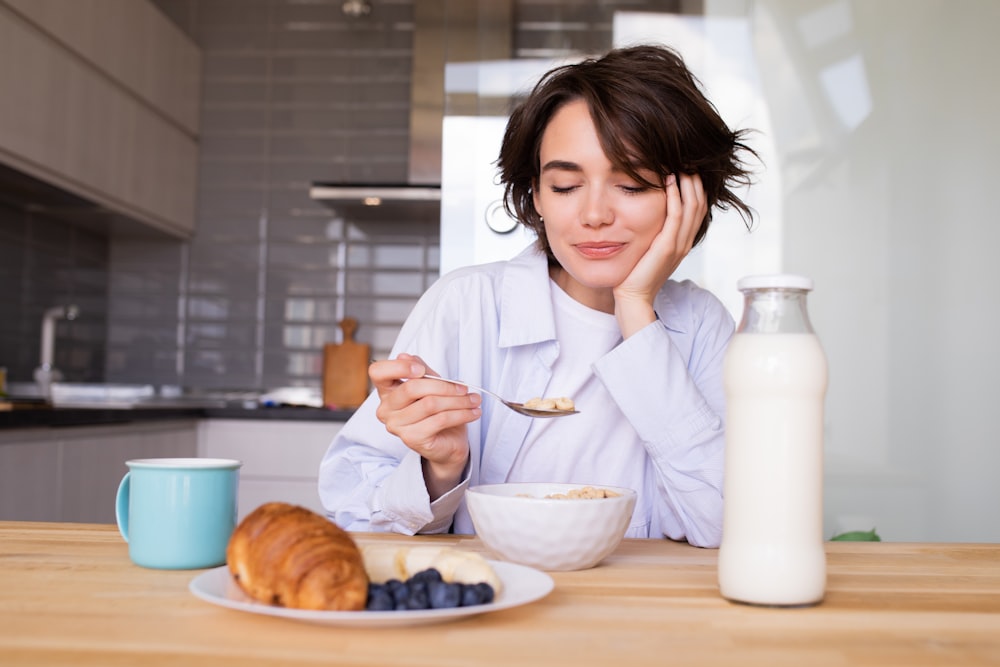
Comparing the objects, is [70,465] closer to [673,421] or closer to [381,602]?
[673,421]

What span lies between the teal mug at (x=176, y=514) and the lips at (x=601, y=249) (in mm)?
593

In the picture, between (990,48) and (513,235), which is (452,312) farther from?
(990,48)

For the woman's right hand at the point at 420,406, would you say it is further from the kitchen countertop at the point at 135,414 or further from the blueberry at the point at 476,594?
the kitchen countertop at the point at 135,414

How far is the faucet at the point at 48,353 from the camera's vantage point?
3.38 meters

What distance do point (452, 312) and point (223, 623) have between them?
2.53 feet

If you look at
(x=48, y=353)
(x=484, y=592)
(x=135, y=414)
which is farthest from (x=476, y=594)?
Result: (x=48, y=353)

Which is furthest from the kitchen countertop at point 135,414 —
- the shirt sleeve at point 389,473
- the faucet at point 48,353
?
the shirt sleeve at point 389,473

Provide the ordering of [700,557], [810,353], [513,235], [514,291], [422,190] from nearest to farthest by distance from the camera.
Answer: [810,353] → [700,557] → [514,291] → [513,235] → [422,190]

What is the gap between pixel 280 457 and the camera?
3100mm

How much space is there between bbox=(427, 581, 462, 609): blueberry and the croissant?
0.14 ft

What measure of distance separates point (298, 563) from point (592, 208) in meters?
0.70

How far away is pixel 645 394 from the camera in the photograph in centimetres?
112

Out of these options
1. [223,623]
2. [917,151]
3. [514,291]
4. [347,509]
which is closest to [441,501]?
[347,509]

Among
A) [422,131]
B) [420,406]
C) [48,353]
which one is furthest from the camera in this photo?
[422,131]
